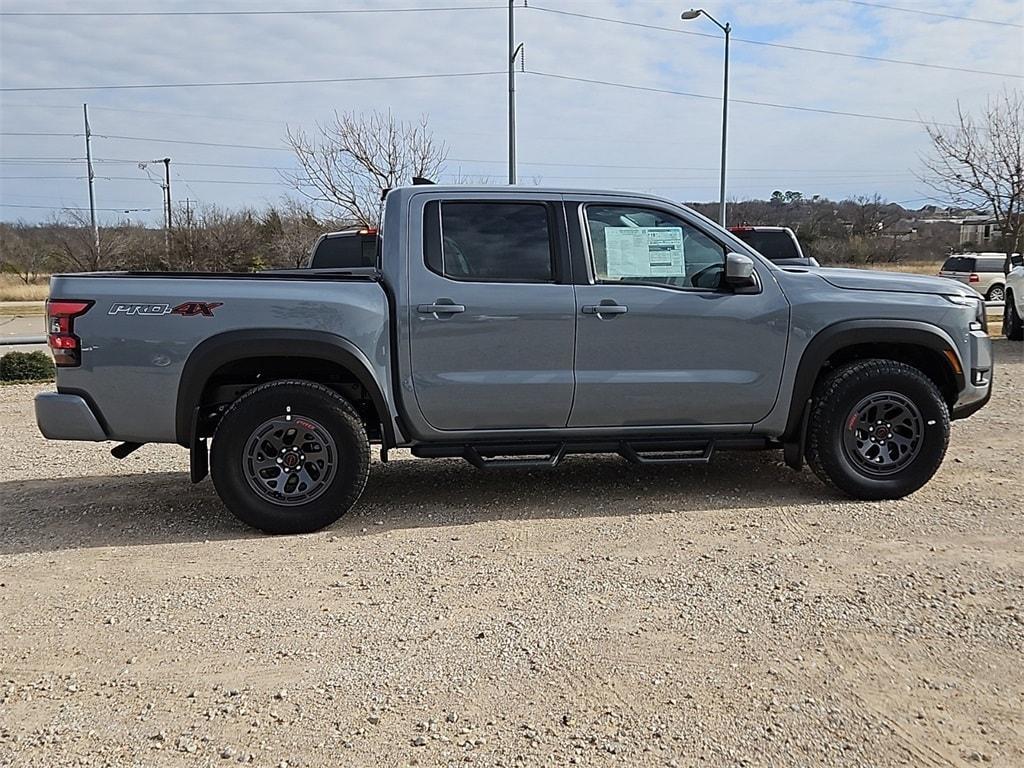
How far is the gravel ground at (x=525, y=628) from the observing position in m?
2.98

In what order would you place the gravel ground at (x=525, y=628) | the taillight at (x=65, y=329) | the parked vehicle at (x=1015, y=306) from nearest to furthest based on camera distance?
the gravel ground at (x=525, y=628) → the taillight at (x=65, y=329) → the parked vehicle at (x=1015, y=306)

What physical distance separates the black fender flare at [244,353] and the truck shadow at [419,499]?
77 cm

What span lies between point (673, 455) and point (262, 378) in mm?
2553

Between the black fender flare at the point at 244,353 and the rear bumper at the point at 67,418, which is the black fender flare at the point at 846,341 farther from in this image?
the rear bumper at the point at 67,418

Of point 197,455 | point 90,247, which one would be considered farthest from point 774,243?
point 90,247

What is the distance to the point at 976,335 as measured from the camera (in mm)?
5719

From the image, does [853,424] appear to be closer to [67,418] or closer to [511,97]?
[67,418]

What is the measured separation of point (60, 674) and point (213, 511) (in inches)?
87.4

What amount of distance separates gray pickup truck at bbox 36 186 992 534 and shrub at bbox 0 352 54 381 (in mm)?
7493

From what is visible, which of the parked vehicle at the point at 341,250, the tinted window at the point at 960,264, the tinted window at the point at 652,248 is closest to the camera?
the tinted window at the point at 652,248

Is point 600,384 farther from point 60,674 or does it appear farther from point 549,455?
point 60,674

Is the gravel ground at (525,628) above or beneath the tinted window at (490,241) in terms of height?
beneath

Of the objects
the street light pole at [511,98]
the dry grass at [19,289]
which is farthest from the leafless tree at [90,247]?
the street light pole at [511,98]

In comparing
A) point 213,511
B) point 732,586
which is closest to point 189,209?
point 213,511
